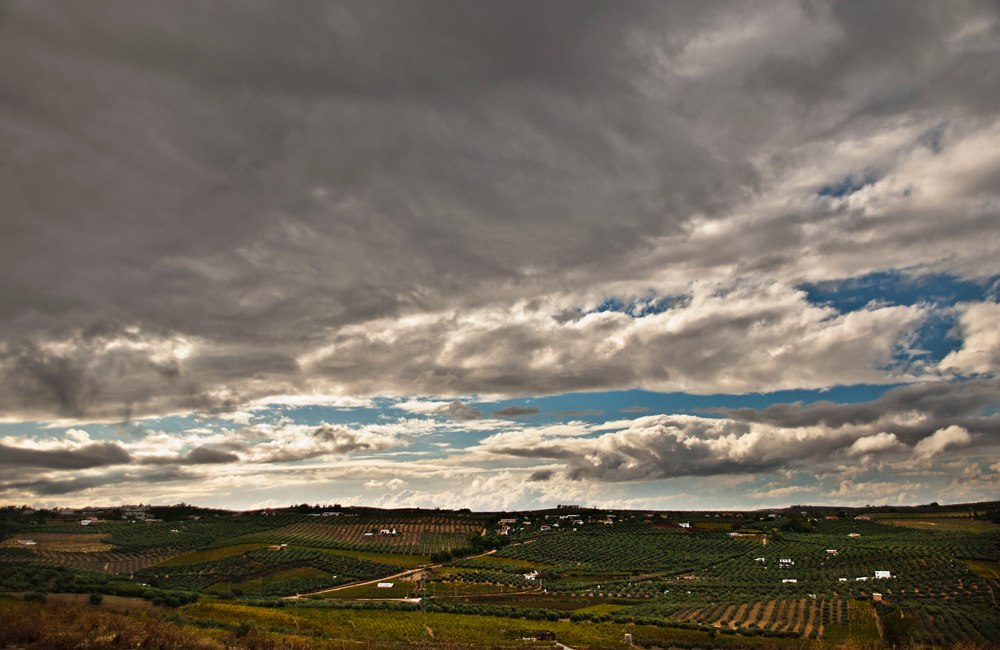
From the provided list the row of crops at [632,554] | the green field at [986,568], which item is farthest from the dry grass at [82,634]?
the green field at [986,568]

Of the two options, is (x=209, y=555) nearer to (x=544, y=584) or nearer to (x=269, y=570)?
(x=269, y=570)

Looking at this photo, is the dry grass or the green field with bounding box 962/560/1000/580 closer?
the dry grass

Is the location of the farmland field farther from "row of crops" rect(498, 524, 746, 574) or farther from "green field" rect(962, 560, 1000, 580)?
"row of crops" rect(498, 524, 746, 574)

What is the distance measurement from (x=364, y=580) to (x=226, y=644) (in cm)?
10867

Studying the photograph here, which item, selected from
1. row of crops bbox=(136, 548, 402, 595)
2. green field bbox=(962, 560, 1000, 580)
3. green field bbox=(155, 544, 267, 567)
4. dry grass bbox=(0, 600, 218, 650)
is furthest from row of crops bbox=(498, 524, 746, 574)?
dry grass bbox=(0, 600, 218, 650)

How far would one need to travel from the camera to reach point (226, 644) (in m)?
32.8

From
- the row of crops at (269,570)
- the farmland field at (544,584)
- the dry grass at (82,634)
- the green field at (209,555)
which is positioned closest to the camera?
the dry grass at (82,634)

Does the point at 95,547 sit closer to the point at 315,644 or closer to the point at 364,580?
the point at 364,580

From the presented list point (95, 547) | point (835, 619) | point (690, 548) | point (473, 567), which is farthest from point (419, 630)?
point (690, 548)

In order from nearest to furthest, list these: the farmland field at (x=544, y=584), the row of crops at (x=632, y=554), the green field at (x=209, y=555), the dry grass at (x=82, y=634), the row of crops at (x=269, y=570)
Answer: the dry grass at (x=82, y=634) → the farmland field at (x=544, y=584) → the row of crops at (x=269, y=570) → the green field at (x=209, y=555) → the row of crops at (x=632, y=554)

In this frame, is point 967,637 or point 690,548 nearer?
point 967,637

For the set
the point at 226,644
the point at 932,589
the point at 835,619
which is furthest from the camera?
the point at 932,589

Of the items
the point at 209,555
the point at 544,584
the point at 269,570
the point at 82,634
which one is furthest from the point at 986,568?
the point at 209,555

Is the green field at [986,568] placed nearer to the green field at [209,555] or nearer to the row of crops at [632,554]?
the row of crops at [632,554]
